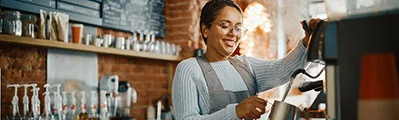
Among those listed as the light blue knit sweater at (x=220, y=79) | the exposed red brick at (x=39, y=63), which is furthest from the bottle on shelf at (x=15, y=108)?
the light blue knit sweater at (x=220, y=79)

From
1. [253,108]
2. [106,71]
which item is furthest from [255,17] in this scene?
[253,108]

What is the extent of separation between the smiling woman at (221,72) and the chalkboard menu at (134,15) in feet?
6.11

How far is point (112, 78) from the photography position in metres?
3.27

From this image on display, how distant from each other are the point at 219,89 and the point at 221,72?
0.08 metres

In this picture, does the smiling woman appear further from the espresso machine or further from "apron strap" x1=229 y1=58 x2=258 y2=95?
the espresso machine

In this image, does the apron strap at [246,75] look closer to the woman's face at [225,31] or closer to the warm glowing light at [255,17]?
the woman's face at [225,31]

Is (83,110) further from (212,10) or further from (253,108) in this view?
(253,108)

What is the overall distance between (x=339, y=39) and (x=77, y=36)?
7.66ft

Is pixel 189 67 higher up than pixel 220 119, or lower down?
higher up

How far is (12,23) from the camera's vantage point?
7.95 feet

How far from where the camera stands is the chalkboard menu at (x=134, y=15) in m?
3.38

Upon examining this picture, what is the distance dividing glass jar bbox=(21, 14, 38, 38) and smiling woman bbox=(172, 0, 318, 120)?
1311mm

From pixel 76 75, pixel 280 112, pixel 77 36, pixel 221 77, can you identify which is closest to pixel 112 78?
pixel 76 75

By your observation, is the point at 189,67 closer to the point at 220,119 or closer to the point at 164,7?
the point at 220,119
